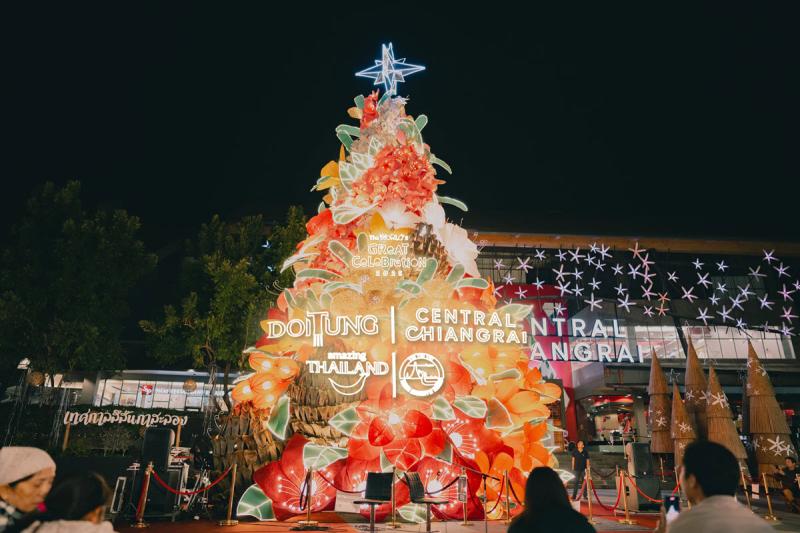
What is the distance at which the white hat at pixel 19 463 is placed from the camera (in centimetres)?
313

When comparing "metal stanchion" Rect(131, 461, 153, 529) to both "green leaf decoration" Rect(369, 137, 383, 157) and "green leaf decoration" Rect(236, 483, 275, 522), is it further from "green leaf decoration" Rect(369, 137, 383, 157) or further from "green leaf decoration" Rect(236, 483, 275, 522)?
"green leaf decoration" Rect(369, 137, 383, 157)

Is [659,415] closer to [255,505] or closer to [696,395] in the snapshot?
[696,395]

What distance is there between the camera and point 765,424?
17484 mm

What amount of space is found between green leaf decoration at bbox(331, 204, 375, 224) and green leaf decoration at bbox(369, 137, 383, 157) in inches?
76.2

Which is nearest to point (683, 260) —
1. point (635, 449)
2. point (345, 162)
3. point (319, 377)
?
point (635, 449)

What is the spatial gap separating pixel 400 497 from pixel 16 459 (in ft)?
26.9

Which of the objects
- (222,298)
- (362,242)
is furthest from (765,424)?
(222,298)

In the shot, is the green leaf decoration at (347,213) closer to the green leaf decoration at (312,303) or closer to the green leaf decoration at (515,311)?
the green leaf decoration at (312,303)

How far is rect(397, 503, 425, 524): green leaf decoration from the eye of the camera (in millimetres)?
9961

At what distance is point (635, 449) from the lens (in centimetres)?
1253

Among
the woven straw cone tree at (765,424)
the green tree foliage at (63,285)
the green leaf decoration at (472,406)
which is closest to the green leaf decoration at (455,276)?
the green leaf decoration at (472,406)

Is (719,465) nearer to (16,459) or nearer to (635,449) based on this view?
(16,459)

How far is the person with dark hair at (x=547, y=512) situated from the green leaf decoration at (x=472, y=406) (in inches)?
322

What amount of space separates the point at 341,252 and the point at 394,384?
407cm
